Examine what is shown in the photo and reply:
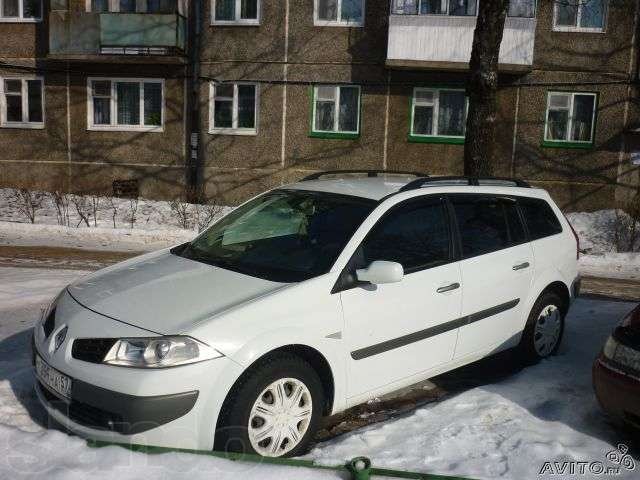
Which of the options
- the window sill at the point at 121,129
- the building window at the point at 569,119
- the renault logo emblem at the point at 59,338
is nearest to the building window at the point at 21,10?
the window sill at the point at 121,129

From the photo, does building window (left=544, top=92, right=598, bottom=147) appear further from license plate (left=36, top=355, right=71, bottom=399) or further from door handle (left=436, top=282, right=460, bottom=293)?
license plate (left=36, top=355, right=71, bottom=399)

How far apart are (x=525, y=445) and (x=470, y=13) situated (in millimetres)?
14865

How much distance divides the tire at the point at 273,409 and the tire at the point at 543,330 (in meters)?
2.17

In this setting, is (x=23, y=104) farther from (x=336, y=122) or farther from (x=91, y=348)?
(x=91, y=348)

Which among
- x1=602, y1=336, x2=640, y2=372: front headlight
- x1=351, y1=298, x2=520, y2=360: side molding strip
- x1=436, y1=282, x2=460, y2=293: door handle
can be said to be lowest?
x1=351, y1=298, x2=520, y2=360: side molding strip

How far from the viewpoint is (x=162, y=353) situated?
3.10 metres

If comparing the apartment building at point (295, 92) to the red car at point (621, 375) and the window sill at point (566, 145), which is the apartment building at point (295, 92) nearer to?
the window sill at point (566, 145)

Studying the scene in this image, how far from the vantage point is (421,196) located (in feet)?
14.3

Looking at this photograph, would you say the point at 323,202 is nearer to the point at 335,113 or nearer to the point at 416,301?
the point at 416,301

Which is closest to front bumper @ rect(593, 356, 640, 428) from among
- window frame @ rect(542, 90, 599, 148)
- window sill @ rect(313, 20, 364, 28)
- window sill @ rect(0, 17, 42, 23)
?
window frame @ rect(542, 90, 599, 148)

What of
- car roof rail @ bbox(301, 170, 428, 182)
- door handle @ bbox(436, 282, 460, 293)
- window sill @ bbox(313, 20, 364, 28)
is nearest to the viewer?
door handle @ bbox(436, 282, 460, 293)

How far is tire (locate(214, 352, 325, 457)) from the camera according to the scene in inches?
125

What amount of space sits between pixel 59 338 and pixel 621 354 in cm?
318

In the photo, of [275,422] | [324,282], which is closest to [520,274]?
[324,282]
